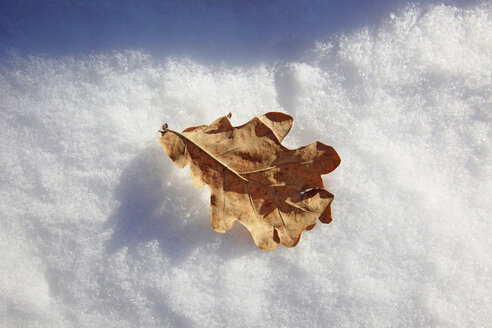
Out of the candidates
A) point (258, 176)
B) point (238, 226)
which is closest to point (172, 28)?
point (258, 176)

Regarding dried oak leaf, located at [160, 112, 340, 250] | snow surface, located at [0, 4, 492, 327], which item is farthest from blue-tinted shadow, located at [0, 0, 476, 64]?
dried oak leaf, located at [160, 112, 340, 250]

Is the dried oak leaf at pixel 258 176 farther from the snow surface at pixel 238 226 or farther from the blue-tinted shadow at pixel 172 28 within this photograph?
the blue-tinted shadow at pixel 172 28

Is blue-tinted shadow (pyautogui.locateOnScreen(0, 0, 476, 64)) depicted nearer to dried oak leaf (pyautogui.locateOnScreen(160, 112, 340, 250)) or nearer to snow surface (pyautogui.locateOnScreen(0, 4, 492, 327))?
snow surface (pyautogui.locateOnScreen(0, 4, 492, 327))

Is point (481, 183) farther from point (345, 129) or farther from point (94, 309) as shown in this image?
Result: point (94, 309)

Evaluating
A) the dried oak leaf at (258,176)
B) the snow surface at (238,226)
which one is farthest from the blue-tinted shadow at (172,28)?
the dried oak leaf at (258,176)

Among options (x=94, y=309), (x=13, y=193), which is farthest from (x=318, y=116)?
(x=13, y=193)

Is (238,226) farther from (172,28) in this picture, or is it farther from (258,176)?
(172,28)
